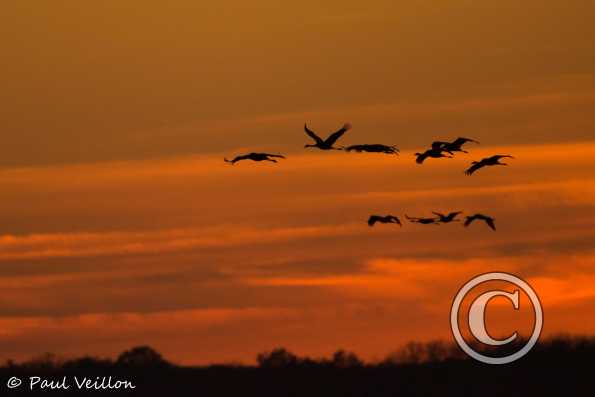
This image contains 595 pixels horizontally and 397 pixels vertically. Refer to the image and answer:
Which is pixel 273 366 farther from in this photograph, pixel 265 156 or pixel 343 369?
pixel 265 156

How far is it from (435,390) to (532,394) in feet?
15.9

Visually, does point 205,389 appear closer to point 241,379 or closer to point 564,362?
point 241,379

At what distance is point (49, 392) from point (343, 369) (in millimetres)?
14945

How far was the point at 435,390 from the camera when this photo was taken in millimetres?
126062

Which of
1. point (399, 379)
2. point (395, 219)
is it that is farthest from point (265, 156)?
point (399, 379)

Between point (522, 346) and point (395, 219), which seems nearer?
point (395, 219)

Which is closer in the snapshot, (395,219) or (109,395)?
(395,219)

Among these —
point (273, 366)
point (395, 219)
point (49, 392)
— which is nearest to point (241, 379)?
point (273, 366)

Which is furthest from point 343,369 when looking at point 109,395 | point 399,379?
point 109,395

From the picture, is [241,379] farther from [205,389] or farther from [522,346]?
[522,346]

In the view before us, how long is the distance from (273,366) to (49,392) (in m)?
11.7

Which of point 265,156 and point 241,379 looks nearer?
point 265,156

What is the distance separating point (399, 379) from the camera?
127 meters

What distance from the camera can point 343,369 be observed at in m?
130
